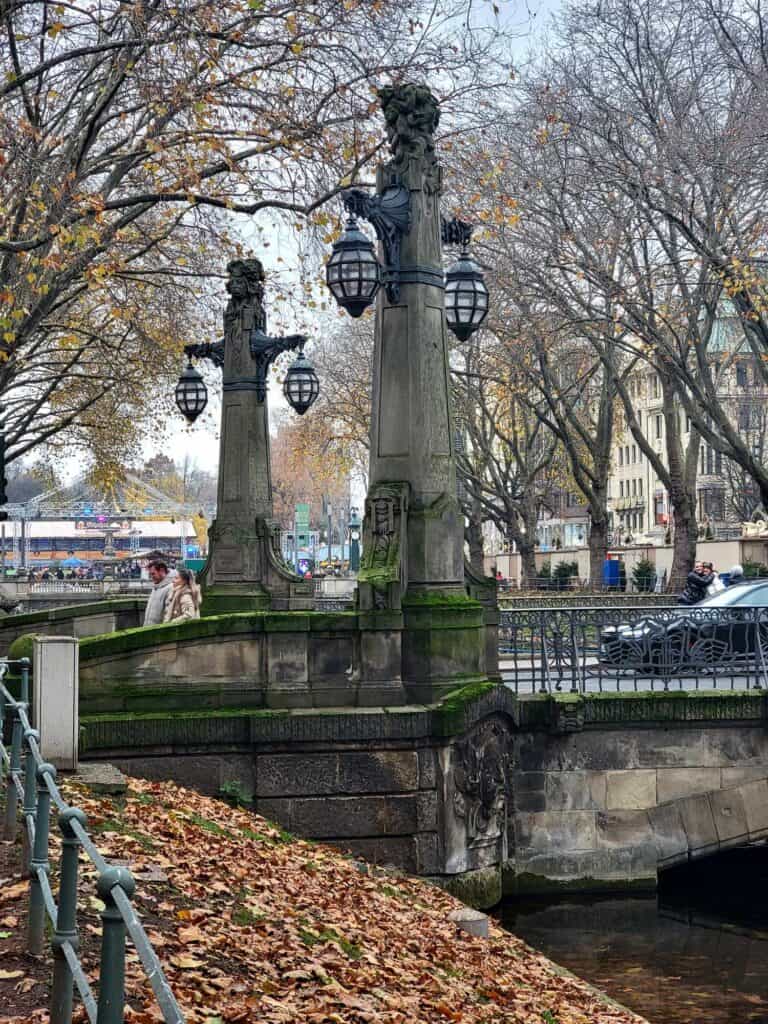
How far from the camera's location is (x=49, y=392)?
3669 centimetres

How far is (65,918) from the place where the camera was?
4812 mm

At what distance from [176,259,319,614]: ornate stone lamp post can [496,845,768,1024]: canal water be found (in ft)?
20.6

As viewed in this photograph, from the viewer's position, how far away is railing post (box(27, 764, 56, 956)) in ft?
18.7

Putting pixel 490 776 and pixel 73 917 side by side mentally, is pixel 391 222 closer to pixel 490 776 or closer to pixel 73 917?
pixel 490 776

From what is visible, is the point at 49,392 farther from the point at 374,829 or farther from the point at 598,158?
the point at 374,829

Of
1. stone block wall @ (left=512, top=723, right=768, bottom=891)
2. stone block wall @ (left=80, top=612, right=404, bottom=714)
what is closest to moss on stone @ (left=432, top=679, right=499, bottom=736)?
stone block wall @ (left=80, top=612, right=404, bottom=714)

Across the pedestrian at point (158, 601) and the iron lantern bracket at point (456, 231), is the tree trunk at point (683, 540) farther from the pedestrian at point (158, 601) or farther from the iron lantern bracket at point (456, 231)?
the pedestrian at point (158, 601)

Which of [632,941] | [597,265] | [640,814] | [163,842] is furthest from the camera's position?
[597,265]

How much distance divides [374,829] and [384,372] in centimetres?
435

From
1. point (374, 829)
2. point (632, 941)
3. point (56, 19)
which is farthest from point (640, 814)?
point (56, 19)

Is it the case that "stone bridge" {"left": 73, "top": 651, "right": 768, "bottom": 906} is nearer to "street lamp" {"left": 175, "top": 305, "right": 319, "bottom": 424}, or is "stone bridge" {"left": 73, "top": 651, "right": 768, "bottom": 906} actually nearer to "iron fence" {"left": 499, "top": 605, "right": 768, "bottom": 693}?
"iron fence" {"left": 499, "top": 605, "right": 768, "bottom": 693}

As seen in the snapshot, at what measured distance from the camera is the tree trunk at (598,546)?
4116 cm

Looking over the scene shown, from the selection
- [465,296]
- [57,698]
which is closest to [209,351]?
[465,296]

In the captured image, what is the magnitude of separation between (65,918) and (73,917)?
0.03 m
